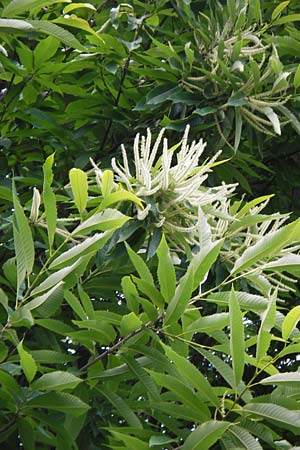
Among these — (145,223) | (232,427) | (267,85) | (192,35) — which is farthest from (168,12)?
(232,427)

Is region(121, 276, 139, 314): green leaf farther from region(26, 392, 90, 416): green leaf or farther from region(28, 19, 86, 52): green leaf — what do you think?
region(28, 19, 86, 52): green leaf

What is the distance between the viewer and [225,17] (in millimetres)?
2018

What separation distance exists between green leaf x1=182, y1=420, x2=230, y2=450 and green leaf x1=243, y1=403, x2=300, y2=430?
0.06m

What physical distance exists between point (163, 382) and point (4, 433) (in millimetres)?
348

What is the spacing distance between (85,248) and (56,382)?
0.19 metres

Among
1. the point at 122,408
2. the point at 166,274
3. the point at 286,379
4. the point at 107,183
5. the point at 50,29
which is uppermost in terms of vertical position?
the point at 50,29

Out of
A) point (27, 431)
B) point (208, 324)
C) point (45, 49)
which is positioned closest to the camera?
point (208, 324)

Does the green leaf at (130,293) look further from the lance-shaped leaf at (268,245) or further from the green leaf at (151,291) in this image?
the lance-shaped leaf at (268,245)

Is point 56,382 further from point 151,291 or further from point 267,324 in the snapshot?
point 267,324

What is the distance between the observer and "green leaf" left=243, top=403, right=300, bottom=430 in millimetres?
1068

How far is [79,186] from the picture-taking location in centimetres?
117

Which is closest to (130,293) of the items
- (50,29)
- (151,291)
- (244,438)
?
(151,291)

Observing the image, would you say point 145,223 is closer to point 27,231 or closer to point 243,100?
point 27,231

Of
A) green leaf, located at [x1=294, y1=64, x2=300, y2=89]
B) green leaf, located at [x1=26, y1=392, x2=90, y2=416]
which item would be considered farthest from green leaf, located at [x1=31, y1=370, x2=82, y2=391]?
green leaf, located at [x1=294, y1=64, x2=300, y2=89]
